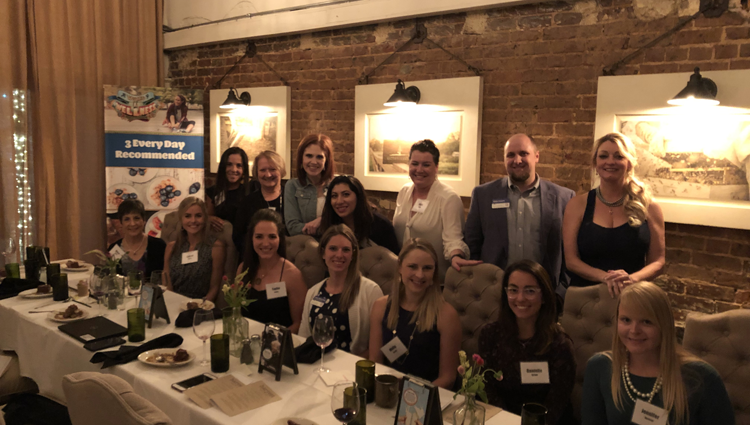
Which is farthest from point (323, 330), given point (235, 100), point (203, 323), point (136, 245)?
point (235, 100)

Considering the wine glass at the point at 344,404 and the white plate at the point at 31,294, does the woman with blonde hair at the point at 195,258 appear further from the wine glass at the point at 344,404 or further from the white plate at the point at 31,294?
the wine glass at the point at 344,404

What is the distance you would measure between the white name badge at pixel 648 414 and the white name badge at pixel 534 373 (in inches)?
15.9

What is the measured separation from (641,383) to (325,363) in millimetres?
1159

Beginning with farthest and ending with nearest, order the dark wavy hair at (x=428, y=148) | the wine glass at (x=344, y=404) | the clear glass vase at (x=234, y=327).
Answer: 1. the dark wavy hair at (x=428, y=148)
2. the clear glass vase at (x=234, y=327)
3. the wine glass at (x=344, y=404)

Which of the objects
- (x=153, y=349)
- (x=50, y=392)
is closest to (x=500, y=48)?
(x=153, y=349)

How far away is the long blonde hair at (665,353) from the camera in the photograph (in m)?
1.67

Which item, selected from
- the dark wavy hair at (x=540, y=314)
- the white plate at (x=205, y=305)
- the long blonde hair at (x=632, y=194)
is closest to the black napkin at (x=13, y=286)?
the white plate at (x=205, y=305)

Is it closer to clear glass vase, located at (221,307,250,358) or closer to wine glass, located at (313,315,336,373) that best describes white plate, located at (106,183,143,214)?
clear glass vase, located at (221,307,250,358)

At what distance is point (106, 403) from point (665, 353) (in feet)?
5.31

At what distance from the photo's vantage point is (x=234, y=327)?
2342 millimetres

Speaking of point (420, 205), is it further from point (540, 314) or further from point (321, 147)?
point (540, 314)

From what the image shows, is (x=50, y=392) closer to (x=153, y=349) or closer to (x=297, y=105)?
(x=153, y=349)

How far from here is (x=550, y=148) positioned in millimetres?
3789

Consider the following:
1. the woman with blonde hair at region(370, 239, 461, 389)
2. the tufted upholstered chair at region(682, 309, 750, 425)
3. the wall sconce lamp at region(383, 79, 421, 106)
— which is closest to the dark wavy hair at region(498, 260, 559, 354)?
the woman with blonde hair at region(370, 239, 461, 389)
